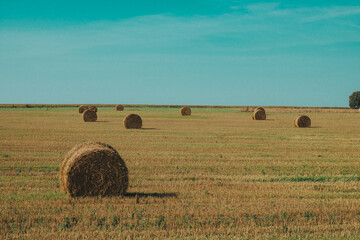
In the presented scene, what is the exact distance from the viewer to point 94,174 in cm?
1134

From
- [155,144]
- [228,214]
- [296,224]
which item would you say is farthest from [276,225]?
[155,144]

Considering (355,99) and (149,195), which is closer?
(149,195)

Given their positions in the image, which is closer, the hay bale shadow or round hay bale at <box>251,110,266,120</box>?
the hay bale shadow

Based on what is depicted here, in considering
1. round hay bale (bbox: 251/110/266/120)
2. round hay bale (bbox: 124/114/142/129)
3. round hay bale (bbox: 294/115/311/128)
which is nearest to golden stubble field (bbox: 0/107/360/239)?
round hay bale (bbox: 124/114/142/129)

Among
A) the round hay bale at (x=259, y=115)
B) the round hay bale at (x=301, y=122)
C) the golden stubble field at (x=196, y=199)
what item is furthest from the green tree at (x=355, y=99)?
the golden stubble field at (x=196, y=199)

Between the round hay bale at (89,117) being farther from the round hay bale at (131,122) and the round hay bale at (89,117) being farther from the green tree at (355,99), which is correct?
the green tree at (355,99)

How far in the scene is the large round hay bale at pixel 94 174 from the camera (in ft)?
36.8

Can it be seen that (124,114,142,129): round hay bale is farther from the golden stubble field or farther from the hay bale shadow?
the hay bale shadow

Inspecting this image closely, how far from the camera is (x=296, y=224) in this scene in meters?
9.19

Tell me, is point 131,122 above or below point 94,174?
above

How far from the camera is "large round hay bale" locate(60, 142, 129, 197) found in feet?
36.8

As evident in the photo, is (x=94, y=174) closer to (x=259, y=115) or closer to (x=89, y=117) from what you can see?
(x=89, y=117)

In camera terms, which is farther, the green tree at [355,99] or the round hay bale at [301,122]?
the green tree at [355,99]

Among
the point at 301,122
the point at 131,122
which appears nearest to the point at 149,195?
the point at 131,122
